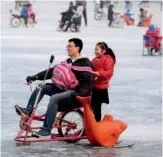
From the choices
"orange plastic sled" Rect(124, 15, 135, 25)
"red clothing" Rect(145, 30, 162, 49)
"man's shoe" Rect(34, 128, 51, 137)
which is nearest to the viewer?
"man's shoe" Rect(34, 128, 51, 137)

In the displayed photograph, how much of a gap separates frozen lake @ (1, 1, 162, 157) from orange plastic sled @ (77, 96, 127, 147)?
139 millimetres

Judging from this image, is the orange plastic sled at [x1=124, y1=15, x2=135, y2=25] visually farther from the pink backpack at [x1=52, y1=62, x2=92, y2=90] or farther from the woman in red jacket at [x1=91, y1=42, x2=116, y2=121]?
the pink backpack at [x1=52, y1=62, x2=92, y2=90]

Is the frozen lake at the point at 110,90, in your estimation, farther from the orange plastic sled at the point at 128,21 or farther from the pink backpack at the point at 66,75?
the orange plastic sled at the point at 128,21

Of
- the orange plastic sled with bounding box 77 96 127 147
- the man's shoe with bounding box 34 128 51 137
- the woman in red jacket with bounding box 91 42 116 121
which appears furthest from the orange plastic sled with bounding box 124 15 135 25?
the man's shoe with bounding box 34 128 51 137

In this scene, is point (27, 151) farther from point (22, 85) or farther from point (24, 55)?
point (24, 55)

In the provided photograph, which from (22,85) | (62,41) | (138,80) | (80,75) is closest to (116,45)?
(62,41)

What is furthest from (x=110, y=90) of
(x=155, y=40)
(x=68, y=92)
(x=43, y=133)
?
(x=155, y=40)

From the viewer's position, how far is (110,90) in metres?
16.0

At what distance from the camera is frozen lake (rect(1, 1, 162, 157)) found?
374 inches

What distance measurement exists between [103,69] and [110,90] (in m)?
6.21

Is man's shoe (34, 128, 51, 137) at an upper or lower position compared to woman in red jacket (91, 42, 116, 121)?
lower

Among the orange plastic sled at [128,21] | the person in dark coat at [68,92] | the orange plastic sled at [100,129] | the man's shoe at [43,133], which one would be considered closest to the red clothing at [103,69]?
the person in dark coat at [68,92]

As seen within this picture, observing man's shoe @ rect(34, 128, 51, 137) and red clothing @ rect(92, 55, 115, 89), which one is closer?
man's shoe @ rect(34, 128, 51, 137)

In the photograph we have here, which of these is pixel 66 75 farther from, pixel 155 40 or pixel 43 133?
pixel 155 40
